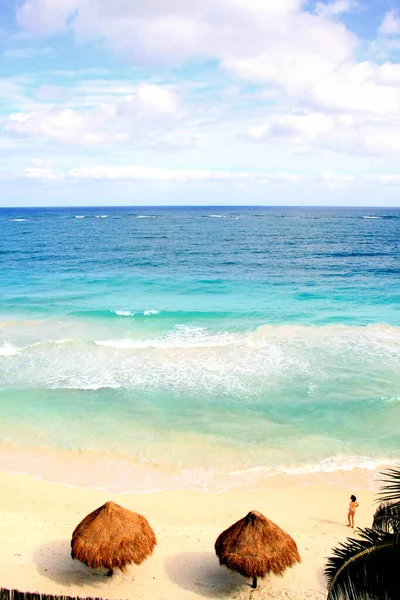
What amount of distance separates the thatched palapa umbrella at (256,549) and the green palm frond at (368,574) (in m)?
4.64

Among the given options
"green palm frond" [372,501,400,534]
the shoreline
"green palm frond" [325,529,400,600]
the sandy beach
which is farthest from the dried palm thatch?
"green palm frond" [325,529,400,600]

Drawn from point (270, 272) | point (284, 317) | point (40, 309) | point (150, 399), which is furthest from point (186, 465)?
point (270, 272)

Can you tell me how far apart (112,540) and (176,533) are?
8.93 ft

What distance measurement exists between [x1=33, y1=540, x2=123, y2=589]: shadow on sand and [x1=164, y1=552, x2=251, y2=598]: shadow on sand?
1.51 m

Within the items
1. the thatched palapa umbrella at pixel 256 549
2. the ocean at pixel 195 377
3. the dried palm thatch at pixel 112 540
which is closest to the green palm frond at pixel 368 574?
the thatched palapa umbrella at pixel 256 549

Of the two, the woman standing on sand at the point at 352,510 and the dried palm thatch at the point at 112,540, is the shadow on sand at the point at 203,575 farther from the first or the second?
the woman standing on sand at the point at 352,510

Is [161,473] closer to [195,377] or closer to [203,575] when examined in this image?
[203,575]

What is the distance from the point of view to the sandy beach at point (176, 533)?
40.1 feet

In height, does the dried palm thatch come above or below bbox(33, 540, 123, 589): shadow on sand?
above

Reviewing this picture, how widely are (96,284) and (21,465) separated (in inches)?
1181

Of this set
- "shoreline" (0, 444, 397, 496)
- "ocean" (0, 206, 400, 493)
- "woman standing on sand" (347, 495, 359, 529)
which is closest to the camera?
"woman standing on sand" (347, 495, 359, 529)

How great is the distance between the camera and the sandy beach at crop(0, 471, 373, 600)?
12219 mm

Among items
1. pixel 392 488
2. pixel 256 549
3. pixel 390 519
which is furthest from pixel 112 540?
pixel 392 488

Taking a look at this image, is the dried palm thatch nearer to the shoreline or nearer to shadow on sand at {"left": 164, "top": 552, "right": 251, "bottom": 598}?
shadow on sand at {"left": 164, "top": 552, "right": 251, "bottom": 598}
